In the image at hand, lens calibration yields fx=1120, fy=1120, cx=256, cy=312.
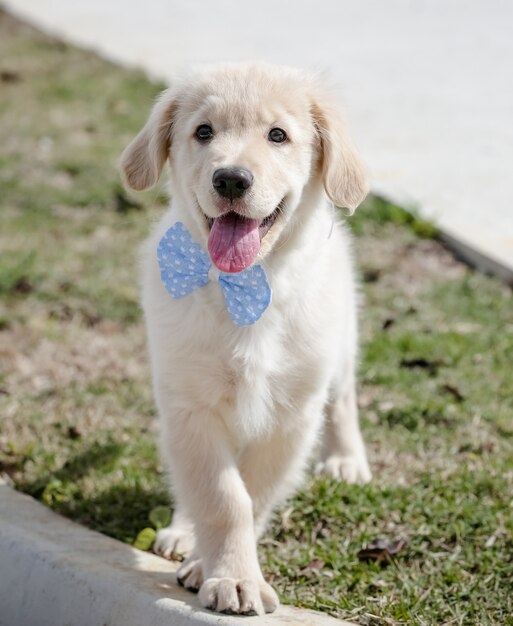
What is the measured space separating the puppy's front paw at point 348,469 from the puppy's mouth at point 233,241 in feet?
3.97

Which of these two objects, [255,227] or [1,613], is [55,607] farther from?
[255,227]

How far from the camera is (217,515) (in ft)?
10.7

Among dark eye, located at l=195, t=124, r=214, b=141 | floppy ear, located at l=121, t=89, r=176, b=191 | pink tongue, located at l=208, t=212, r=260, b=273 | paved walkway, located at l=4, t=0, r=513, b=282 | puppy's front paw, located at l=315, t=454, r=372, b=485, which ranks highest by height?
paved walkway, located at l=4, t=0, r=513, b=282

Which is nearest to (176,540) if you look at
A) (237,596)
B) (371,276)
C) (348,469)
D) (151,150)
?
(237,596)

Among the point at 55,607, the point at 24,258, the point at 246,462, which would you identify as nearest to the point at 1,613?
the point at 55,607

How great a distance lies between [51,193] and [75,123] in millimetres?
1521

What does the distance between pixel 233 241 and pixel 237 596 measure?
99cm

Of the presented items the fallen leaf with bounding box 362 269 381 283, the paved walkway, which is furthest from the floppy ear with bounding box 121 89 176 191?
the fallen leaf with bounding box 362 269 381 283

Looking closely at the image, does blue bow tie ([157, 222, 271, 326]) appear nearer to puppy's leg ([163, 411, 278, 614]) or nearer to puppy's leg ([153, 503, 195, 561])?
puppy's leg ([163, 411, 278, 614])

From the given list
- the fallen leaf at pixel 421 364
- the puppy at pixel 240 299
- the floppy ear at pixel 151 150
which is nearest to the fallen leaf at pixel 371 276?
the fallen leaf at pixel 421 364

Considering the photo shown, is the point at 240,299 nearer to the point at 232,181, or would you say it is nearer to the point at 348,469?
the point at 232,181

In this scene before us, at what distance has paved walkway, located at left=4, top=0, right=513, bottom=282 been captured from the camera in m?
6.87

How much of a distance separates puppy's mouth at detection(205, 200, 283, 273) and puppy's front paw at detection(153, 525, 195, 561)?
1.00 metres

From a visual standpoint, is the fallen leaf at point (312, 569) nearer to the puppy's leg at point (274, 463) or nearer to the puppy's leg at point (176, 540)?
the puppy's leg at point (274, 463)
